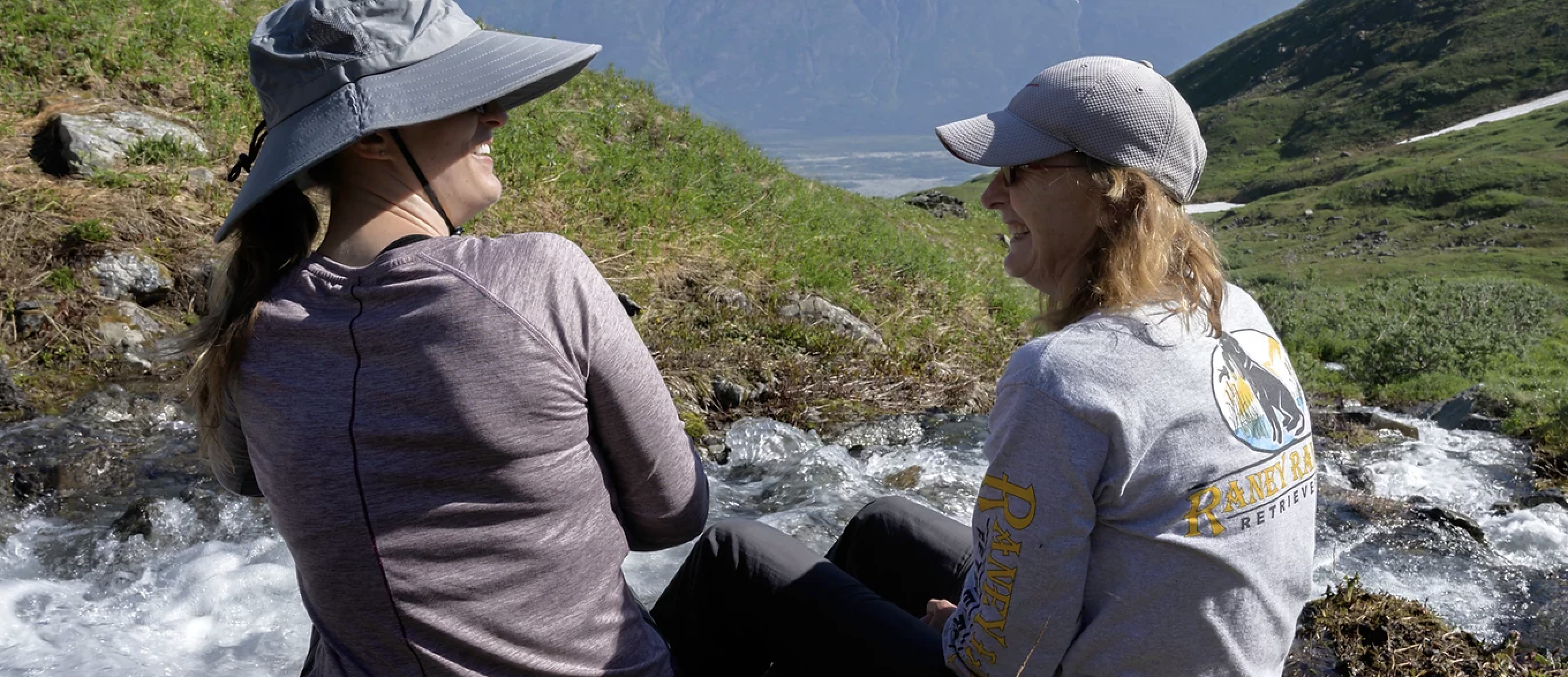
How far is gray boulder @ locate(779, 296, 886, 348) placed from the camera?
850cm

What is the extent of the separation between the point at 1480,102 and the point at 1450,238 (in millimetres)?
48252

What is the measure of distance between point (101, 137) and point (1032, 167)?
24.2 feet

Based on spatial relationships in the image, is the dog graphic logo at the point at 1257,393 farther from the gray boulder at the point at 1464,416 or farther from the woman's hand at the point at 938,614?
the gray boulder at the point at 1464,416

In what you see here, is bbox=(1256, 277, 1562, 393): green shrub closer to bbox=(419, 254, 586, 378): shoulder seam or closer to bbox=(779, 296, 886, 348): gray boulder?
bbox=(779, 296, 886, 348): gray boulder

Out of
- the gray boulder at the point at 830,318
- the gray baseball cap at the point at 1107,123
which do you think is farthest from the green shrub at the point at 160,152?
the gray baseball cap at the point at 1107,123

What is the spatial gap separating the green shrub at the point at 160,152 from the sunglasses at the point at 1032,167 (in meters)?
7.04

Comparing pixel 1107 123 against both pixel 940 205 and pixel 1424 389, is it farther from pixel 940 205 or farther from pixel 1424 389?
pixel 940 205

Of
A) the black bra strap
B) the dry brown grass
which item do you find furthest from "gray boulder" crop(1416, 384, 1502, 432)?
the black bra strap

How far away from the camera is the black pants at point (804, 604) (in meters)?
2.42

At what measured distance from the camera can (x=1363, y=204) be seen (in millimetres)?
50656

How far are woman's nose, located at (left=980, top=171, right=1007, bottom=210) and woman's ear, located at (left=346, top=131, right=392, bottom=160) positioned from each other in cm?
133

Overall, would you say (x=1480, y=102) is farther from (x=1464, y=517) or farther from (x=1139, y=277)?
(x=1139, y=277)

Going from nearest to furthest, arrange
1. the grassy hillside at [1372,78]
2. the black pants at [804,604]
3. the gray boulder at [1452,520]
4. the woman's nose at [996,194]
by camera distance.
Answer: the black pants at [804,604]
the woman's nose at [996,194]
the gray boulder at [1452,520]
the grassy hillside at [1372,78]

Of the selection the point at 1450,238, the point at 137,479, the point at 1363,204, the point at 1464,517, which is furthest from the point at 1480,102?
the point at 137,479
